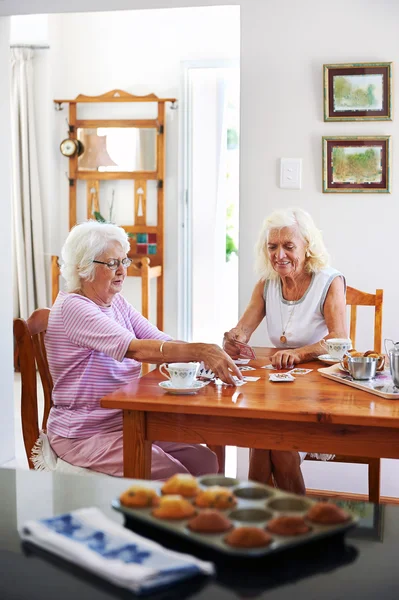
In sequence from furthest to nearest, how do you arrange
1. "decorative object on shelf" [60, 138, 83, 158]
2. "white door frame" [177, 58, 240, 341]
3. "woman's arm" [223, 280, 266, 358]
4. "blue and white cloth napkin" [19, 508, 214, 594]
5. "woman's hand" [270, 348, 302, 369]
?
"decorative object on shelf" [60, 138, 83, 158]
"white door frame" [177, 58, 240, 341]
"woman's arm" [223, 280, 266, 358]
"woman's hand" [270, 348, 302, 369]
"blue and white cloth napkin" [19, 508, 214, 594]

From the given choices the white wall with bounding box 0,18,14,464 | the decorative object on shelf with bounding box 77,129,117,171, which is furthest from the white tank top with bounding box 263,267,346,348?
the decorative object on shelf with bounding box 77,129,117,171

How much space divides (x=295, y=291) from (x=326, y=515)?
75.5 inches

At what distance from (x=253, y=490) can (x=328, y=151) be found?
2.32m

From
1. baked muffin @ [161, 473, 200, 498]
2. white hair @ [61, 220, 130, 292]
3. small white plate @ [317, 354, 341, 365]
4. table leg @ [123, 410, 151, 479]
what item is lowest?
table leg @ [123, 410, 151, 479]

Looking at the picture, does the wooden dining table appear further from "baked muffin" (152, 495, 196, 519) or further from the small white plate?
"baked muffin" (152, 495, 196, 519)

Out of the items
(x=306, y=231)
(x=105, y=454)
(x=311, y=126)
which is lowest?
(x=105, y=454)

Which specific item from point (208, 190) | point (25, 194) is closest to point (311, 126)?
point (208, 190)

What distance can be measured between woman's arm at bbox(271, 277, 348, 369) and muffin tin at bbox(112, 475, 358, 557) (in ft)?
4.49

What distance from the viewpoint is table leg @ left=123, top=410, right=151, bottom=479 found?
1.94 meters

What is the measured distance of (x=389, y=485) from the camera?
3141 millimetres

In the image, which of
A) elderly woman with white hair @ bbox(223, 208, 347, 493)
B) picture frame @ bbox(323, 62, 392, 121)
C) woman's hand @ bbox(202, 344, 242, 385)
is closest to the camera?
woman's hand @ bbox(202, 344, 242, 385)

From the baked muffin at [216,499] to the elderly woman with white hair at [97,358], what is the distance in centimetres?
112

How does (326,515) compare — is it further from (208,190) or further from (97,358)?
(208,190)

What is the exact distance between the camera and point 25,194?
231 inches
